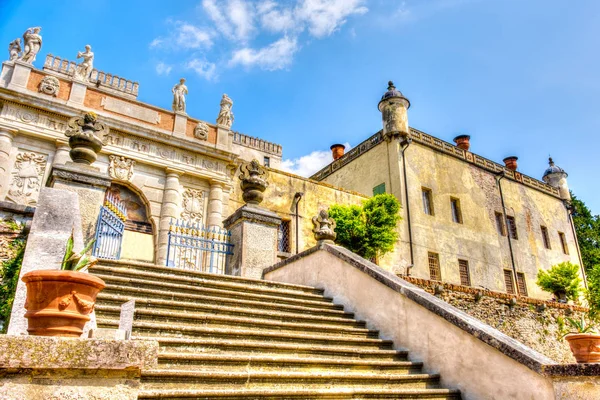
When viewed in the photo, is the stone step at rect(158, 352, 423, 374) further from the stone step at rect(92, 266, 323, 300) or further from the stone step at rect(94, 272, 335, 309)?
the stone step at rect(92, 266, 323, 300)

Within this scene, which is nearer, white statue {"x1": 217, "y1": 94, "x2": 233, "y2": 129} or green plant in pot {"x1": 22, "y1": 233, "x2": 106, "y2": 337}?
green plant in pot {"x1": 22, "y1": 233, "x2": 106, "y2": 337}

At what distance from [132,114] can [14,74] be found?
3460 millimetres

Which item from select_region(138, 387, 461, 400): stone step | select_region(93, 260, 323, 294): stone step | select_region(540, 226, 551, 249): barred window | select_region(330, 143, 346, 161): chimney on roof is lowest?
select_region(138, 387, 461, 400): stone step

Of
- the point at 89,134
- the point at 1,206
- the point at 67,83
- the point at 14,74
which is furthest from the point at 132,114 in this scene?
the point at 1,206

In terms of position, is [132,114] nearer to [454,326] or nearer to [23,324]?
[23,324]

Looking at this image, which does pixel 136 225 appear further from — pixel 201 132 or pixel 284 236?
pixel 284 236

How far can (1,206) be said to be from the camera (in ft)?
19.6

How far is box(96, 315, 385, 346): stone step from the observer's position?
4.75 meters

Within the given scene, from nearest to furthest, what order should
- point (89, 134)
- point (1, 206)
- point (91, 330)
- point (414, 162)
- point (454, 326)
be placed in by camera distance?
point (91, 330) → point (454, 326) → point (1, 206) → point (89, 134) → point (414, 162)

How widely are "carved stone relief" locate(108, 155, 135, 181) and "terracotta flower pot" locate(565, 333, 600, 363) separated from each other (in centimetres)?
1267

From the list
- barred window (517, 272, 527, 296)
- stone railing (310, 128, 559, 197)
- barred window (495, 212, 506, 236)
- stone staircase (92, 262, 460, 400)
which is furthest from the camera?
barred window (495, 212, 506, 236)

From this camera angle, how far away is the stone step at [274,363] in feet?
13.9

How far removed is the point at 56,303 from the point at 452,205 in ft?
76.3

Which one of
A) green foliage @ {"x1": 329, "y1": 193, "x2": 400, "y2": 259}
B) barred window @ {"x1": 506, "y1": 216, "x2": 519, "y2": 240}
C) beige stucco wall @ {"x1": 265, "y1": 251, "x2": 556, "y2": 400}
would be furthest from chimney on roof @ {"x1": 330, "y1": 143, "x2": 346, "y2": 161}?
beige stucco wall @ {"x1": 265, "y1": 251, "x2": 556, "y2": 400}
